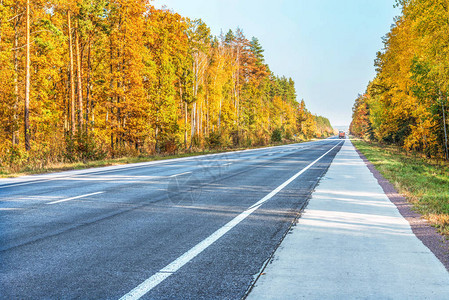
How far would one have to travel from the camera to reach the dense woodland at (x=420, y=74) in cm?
1611

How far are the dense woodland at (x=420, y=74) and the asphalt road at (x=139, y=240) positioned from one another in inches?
477

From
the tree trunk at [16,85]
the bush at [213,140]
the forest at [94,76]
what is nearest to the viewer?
the forest at [94,76]

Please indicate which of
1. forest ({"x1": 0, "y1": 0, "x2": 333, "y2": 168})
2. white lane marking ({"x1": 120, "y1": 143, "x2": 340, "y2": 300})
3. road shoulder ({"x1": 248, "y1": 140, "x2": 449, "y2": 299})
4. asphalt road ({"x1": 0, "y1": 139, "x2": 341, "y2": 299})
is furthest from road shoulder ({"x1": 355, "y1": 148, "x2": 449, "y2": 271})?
forest ({"x1": 0, "y1": 0, "x2": 333, "y2": 168})

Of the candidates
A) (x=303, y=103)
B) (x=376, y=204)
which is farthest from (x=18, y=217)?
(x=303, y=103)

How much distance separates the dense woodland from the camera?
52.9 feet

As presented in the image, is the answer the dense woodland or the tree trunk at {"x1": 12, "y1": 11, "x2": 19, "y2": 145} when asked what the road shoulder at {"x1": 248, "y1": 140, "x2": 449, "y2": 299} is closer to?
the dense woodland

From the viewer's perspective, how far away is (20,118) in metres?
27.9

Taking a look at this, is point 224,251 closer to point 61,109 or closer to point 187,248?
point 187,248

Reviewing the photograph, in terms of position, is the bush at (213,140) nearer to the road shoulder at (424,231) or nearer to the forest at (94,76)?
the forest at (94,76)

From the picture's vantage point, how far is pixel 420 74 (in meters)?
19.3

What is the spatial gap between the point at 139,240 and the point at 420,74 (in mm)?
19800

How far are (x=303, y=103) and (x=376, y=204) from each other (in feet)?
464

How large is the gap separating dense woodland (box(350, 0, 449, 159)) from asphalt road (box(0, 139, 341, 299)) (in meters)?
12.1

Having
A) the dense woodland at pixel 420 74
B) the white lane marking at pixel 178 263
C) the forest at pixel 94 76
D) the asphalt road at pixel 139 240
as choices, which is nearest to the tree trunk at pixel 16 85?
the forest at pixel 94 76
